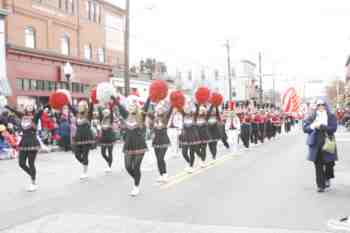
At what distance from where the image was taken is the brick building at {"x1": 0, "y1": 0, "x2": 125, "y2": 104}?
27156 millimetres

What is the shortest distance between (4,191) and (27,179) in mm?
1547

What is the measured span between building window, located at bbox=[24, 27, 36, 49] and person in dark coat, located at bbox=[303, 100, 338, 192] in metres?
23.5

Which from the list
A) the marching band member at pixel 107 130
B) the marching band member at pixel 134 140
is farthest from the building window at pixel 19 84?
the marching band member at pixel 134 140

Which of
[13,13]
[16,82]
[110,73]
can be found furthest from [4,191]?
[110,73]

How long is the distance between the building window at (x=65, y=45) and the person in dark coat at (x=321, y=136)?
26.3 meters

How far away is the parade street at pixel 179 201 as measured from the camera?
6.39 metres

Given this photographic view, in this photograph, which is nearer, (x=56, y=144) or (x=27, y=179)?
(x=27, y=179)

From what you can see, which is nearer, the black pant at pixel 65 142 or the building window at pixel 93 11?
the black pant at pixel 65 142

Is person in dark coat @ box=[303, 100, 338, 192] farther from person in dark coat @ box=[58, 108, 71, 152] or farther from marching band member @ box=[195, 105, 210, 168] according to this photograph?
person in dark coat @ box=[58, 108, 71, 152]

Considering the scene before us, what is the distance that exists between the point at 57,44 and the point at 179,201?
26.2m

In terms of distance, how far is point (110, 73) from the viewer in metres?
37.2

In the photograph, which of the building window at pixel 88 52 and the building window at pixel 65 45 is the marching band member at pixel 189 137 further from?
the building window at pixel 88 52

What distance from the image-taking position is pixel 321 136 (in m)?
8.72

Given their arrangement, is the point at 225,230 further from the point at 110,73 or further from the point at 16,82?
the point at 110,73
